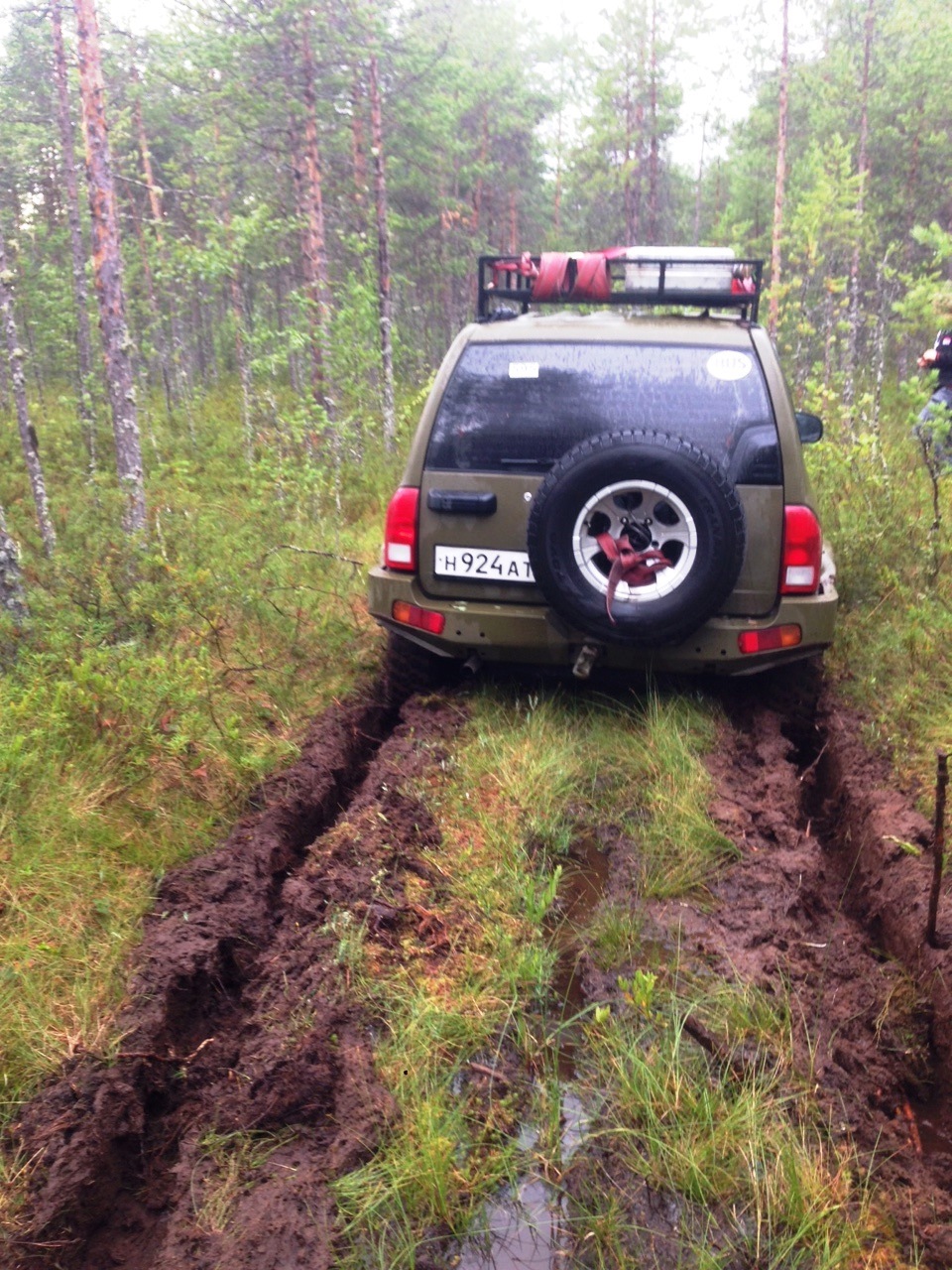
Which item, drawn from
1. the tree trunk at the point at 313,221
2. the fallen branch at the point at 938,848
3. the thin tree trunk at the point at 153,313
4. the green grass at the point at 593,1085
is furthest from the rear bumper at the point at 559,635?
the thin tree trunk at the point at 153,313

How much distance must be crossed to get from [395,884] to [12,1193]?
1283 millimetres

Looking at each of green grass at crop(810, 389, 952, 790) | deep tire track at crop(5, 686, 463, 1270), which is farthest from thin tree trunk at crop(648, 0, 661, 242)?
deep tire track at crop(5, 686, 463, 1270)

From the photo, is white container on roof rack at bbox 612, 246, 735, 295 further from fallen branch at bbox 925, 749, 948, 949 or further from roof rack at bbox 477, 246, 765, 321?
fallen branch at bbox 925, 749, 948, 949

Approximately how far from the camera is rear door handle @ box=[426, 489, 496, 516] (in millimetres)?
3943

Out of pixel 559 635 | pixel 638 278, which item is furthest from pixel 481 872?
pixel 638 278

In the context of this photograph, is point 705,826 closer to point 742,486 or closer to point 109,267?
point 742,486

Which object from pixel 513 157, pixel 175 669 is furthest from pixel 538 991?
pixel 513 157

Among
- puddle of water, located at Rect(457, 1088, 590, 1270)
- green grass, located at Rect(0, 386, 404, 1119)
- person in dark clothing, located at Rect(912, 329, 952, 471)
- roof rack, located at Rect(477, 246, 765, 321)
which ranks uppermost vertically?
roof rack, located at Rect(477, 246, 765, 321)

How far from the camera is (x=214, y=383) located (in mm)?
24562

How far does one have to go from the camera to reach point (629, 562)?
3604 mm

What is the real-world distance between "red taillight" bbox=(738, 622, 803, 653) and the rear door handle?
126cm

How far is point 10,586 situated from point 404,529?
2343 millimetres

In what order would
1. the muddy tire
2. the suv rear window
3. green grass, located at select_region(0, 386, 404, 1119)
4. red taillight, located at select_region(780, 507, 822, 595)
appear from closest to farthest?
1. green grass, located at select_region(0, 386, 404, 1119)
2. red taillight, located at select_region(780, 507, 822, 595)
3. the suv rear window
4. the muddy tire

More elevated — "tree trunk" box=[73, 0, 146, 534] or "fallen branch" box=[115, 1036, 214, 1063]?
"tree trunk" box=[73, 0, 146, 534]
